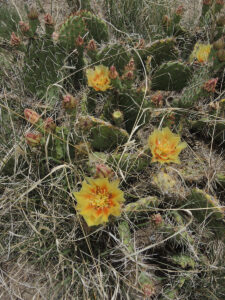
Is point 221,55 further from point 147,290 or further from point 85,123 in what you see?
point 147,290

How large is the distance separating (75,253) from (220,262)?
0.62 meters

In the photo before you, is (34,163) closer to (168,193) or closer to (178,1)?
(168,193)

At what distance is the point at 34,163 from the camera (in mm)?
1420

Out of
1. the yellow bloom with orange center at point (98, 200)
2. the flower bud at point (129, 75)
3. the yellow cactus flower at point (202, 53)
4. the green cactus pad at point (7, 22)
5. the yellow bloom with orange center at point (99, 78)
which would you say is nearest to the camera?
the yellow bloom with orange center at point (98, 200)

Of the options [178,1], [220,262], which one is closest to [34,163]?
[220,262]

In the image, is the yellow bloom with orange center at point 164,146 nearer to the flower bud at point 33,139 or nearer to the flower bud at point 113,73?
the flower bud at point 113,73

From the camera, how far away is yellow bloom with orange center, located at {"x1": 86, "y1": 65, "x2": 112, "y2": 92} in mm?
1445

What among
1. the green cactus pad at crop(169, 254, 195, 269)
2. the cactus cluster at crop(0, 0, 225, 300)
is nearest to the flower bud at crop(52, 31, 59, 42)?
the cactus cluster at crop(0, 0, 225, 300)

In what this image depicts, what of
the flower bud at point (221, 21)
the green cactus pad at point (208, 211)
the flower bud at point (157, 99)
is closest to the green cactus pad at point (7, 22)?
the flower bud at point (157, 99)

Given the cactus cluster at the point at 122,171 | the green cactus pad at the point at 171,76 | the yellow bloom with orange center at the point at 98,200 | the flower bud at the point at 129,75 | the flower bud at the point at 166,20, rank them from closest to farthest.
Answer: the yellow bloom with orange center at the point at 98,200
the cactus cluster at the point at 122,171
the flower bud at the point at 129,75
the green cactus pad at the point at 171,76
the flower bud at the point at 166,20

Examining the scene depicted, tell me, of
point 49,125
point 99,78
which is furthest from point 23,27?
point 49,125

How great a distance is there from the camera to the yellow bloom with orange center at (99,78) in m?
1.45

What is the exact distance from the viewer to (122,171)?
1.36m

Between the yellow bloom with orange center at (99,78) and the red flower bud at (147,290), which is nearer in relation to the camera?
the red flower bud at (147,290)
